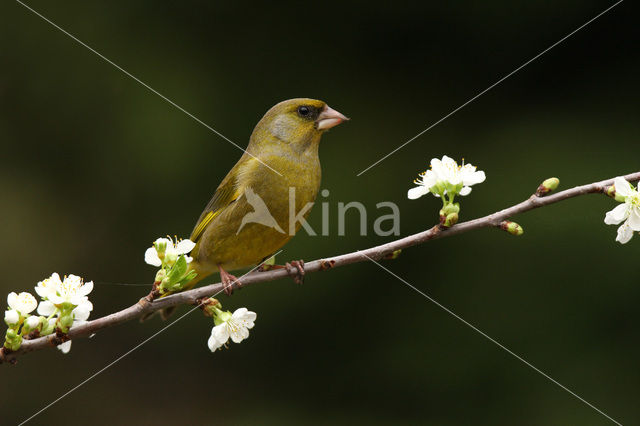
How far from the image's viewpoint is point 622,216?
2.31 meters

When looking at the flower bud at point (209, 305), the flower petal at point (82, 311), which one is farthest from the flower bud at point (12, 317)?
the flower bud at point (209, 305)

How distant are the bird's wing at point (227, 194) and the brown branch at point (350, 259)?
1.00m

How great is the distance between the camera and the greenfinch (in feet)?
11.2

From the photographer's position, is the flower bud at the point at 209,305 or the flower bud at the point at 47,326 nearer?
the flower bud at the point at 47,326

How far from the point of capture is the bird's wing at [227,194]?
143 inches

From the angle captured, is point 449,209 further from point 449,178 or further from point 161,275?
point 161,275

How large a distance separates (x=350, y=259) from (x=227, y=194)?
1366mm

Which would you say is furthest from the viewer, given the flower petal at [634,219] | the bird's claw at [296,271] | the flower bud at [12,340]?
the bird's claw at [296,271]

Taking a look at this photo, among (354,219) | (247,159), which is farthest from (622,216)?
(354,219)

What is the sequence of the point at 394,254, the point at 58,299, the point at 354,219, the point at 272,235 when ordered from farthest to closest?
1. the point at 354,219
2. the point at 272,235
3. the point at 394,254
4. the point at 58,299

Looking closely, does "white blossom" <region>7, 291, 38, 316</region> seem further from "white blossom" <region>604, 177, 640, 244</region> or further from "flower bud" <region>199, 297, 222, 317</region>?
"white blossom" <region>604, 177, 640, 244</region>

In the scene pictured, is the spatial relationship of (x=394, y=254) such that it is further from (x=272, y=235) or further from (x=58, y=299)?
(x=58, y=299)

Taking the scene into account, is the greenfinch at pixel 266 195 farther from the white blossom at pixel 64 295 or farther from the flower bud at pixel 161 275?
the white blossom at pixel 64 295

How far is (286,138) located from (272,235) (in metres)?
0.61
